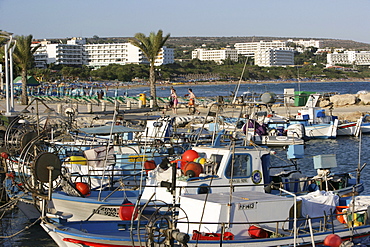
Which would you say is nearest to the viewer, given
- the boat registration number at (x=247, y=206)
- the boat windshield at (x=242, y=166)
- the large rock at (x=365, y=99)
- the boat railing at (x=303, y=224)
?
the boat railing at (x=303, y=224)

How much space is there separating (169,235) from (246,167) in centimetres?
402

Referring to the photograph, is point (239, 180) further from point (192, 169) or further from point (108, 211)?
point (108, 211)

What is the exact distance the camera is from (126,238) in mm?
12312

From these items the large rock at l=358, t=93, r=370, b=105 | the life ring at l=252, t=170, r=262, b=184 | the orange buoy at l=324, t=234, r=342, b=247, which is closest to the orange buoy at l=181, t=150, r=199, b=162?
the life ring at l=252, t=170, r=262, b=184

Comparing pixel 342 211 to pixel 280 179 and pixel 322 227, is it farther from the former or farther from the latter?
pixel 280 179

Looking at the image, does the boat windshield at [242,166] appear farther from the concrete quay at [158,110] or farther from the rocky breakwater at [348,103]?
the rocky breakwater at [348,103]

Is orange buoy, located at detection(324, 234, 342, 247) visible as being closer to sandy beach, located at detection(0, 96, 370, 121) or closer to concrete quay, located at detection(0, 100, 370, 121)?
concrete quay, located at detection(0, 100, 370, 121)

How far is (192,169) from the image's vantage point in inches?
575

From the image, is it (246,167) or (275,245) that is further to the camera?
(246,167)

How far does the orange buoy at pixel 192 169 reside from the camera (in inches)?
572

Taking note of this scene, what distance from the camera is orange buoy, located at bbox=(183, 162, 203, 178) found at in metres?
14.5

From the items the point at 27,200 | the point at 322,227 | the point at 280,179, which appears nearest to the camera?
the point at 322,227

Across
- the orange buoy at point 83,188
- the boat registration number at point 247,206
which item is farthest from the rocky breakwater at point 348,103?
the boat registration number at point 247,206

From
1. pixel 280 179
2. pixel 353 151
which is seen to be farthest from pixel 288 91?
pixel 280 179
